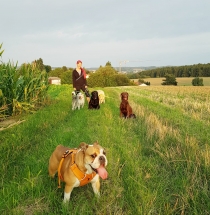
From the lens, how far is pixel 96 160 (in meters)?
2.57

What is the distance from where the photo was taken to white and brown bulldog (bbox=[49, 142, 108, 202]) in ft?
8.54

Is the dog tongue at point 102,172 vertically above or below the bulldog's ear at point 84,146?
below

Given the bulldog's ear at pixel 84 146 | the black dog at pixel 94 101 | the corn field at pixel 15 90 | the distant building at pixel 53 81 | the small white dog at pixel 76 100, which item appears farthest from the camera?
the distant building at pixel 53 81

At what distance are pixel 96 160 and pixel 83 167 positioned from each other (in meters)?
0.27

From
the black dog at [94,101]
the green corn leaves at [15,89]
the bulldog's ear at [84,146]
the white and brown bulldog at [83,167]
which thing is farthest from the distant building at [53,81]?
the bulldog's ear at [84,146]

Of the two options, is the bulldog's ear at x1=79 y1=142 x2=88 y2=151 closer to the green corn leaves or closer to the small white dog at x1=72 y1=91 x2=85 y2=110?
the green corn leaves

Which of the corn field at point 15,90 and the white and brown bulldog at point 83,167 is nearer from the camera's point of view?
the white and brown bulldog at point 83,167

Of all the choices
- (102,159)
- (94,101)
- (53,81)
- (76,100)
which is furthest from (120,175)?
(53,81)

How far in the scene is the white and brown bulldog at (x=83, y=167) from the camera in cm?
260

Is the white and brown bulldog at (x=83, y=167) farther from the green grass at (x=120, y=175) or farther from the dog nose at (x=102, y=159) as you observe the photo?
the green grass at (x=120, y=175)

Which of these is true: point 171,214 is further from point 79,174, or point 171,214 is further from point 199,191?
point 79,174

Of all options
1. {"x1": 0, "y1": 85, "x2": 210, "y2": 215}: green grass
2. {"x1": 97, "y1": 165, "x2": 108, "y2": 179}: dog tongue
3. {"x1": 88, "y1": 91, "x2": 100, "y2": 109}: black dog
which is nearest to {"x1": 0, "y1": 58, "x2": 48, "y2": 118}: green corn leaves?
{"x1": 0, "y1": 85, "x2": 210, "y2": 215}: green grass

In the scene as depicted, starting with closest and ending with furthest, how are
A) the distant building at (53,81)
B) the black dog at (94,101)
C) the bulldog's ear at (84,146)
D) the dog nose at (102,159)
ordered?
the dog nose at (102,159) → the bulldog's ear at (84,146) → the black dog at (94,101) → the distant building at (53,81)

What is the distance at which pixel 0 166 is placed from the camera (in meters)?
4.02
